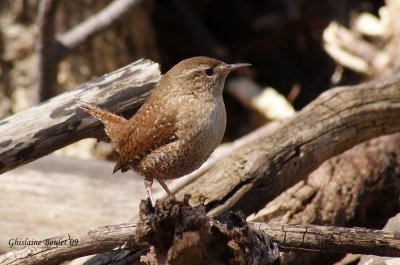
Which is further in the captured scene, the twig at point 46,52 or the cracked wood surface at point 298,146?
the twig at point 46,52

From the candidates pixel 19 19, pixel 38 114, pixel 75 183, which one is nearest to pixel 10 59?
pixel 19 19

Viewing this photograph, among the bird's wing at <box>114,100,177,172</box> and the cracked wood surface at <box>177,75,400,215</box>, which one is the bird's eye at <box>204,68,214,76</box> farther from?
the cracked wood surface at <box>177,75,400,215</box>

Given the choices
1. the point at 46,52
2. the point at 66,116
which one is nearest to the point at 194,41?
the point at 46,52

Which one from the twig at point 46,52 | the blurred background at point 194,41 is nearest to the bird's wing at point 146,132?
the twig at point 46,52

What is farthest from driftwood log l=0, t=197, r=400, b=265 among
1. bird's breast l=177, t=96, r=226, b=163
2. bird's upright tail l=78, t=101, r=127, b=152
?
bird's upright tail l=78, t=101, r=127, b=152

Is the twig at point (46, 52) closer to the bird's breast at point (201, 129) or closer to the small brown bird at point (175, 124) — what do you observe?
the small brown bird at point (175, 124)

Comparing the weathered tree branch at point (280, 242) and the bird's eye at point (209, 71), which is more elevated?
the bird's eye at point (209, 71)

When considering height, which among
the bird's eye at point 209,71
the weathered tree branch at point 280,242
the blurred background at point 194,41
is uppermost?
the bird's eye at point 209,71

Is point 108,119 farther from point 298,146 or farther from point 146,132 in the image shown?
point 298,146
